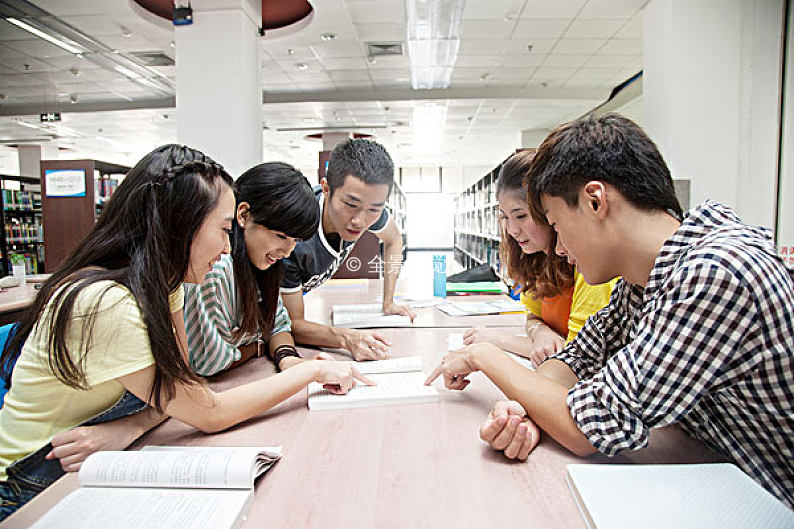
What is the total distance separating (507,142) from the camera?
38.5 feet

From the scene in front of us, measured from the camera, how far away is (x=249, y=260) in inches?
52.9

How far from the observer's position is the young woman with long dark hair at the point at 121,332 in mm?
797

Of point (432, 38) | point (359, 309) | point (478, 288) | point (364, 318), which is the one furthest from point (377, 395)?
point (432, 38)

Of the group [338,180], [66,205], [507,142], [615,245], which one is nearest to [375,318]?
[338,180]

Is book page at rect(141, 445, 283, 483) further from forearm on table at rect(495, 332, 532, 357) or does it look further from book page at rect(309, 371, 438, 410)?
forearm on table at rect(495, 332, 532, 357)

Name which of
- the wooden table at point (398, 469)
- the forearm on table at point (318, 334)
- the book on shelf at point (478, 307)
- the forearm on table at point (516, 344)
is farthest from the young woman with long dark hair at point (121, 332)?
the book on shelf at point (478, 307)

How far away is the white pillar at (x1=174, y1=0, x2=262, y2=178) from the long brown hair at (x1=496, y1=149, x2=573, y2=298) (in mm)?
2494

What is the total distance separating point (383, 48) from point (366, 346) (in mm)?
5283

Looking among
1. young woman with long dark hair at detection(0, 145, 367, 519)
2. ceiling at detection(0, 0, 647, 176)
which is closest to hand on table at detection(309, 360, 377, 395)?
young woman with long dark hair at detection(0, 145, 367, 519)

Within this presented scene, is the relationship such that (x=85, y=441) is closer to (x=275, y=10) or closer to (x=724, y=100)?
(x=275, y=10)

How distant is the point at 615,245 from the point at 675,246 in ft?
0.33

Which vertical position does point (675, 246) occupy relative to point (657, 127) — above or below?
below

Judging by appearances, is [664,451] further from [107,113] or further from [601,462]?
[107,113]

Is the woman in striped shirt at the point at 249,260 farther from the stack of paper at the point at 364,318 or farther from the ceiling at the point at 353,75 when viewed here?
the ceiling at the point at 353,75
